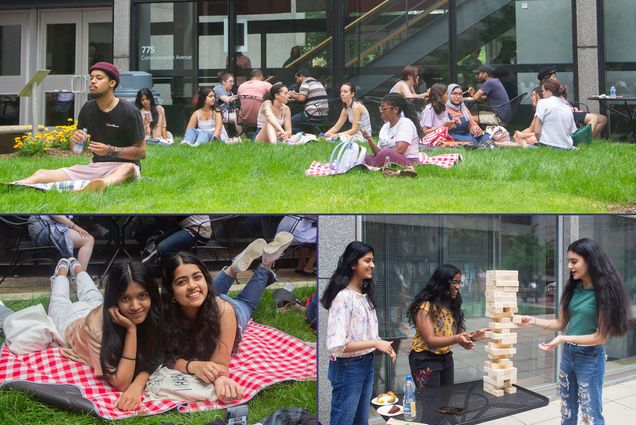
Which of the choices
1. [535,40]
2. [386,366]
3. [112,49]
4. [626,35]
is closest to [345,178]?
[386,366]

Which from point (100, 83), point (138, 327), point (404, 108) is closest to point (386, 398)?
point (138, 327)

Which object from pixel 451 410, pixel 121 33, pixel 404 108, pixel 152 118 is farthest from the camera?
pixel 121 33

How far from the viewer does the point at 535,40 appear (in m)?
10.6

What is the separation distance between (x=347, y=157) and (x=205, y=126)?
9.05ft

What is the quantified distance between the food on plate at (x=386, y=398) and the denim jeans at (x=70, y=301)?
1568mm

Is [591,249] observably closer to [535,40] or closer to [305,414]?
[305,414]

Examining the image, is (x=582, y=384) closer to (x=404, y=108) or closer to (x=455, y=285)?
(x=455, y=285)

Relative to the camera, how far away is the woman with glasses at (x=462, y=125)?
866 centimetres

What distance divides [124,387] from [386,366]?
141 cm

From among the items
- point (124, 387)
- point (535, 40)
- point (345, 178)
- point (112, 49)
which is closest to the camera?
point (124, 387)

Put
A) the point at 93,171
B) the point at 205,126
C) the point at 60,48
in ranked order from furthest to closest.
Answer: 1. the point at 60,48
2. the point at 205,126
3. the point at 93,171

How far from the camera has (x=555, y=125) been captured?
869 cm

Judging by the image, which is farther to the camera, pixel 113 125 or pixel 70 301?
pixel 113 125

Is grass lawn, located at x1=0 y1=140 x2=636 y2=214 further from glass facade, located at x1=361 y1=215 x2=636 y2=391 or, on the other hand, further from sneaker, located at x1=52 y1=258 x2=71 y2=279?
sneaker, located at x1=52 y1=258 x2=71 y2=279
